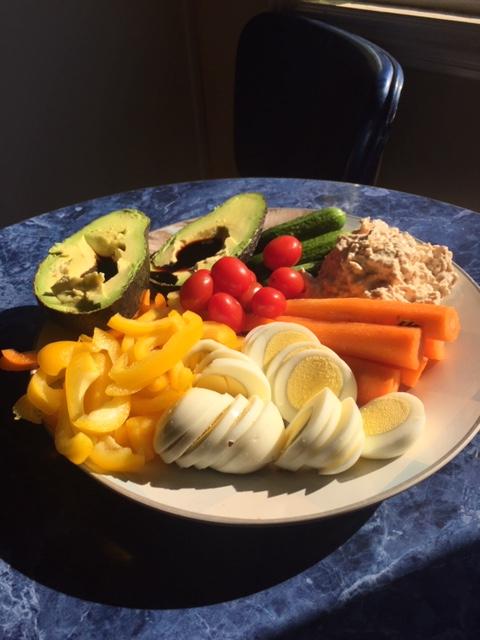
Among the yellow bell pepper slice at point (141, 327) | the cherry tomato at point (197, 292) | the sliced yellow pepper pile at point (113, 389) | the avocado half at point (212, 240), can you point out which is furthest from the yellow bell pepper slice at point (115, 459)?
the avocado half at point (212, 240)

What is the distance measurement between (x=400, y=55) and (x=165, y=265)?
1543 mm

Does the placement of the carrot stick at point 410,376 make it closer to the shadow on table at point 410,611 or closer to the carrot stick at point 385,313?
the carrot stick at point 385,313

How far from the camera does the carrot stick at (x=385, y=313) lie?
1.08 meters

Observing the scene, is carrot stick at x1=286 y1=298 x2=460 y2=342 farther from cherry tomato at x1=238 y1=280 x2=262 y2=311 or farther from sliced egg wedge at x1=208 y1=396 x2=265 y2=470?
sliced egg wedge at x1=208 y1=396 x2=265 y2=470

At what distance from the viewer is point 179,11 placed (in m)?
3.07

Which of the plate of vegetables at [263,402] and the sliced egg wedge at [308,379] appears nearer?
the plate of vegetables at [263,402]

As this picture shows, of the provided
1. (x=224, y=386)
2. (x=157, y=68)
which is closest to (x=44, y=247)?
(x=224, y=386)

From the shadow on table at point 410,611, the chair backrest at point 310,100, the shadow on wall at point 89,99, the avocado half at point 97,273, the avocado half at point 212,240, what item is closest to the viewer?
the shadow on table at point 410,611

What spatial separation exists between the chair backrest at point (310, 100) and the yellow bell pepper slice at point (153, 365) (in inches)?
42.3

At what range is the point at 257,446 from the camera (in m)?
0.86

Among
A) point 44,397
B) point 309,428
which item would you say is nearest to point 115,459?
point 44,397

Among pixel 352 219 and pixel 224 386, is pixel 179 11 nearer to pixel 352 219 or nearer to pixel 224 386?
pixel 352 219

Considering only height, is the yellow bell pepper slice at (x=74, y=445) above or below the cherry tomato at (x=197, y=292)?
above

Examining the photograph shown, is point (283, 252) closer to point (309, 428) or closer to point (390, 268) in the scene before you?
point (390, 268)
